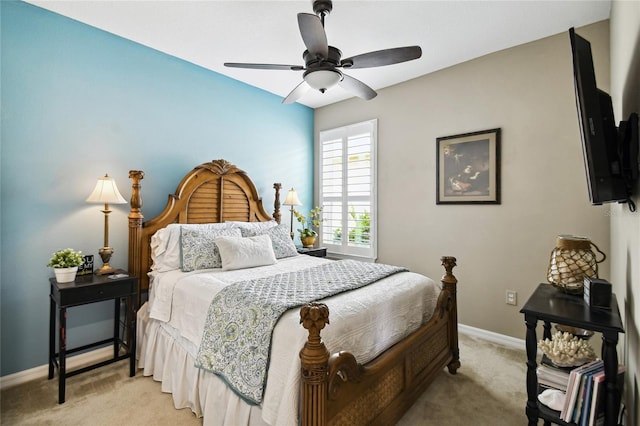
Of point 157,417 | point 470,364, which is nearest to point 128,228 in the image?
point 157,417

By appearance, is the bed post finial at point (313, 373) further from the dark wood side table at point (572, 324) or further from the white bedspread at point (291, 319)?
the dark wood side table at point (572, 324)

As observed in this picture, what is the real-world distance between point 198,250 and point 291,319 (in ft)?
4.81

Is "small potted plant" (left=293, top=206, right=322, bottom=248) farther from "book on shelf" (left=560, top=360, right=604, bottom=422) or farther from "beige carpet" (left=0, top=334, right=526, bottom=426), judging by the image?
"book on shelf" (left=560, top=360, right=604, bottom=422)

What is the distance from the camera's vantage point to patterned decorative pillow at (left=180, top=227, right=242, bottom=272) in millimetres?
2619

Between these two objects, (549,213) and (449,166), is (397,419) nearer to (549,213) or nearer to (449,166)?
(549,213)

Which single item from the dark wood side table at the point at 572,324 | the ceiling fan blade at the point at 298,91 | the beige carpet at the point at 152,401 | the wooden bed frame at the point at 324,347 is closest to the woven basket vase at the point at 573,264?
the dark wood side table at the point at 572,324

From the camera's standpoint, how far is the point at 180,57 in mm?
3178

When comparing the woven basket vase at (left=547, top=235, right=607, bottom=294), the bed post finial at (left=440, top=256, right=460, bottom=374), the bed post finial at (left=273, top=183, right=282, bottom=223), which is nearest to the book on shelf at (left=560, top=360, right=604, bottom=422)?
the woven basket vase at (left=547, top=235, right=607, bottom=294)

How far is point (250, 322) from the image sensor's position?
5.46 ft

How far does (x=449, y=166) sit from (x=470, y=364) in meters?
1.98

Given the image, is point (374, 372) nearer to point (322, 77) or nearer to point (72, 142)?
point (322, 77)

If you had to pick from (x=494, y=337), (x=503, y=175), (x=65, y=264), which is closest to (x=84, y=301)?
(x=65, y=264)

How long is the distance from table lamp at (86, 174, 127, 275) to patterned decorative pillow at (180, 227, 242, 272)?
0.56m

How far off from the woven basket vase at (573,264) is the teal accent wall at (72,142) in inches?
129
